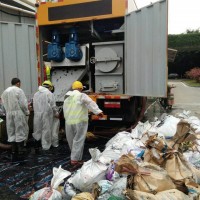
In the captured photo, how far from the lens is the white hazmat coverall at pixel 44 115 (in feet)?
17.2

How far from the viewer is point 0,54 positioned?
5.68 meters

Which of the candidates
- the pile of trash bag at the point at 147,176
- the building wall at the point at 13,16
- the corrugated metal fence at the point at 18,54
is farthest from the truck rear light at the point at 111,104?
the building wall at the point at 13,16

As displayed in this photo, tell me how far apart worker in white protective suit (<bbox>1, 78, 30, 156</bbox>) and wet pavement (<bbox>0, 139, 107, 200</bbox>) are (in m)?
0.30

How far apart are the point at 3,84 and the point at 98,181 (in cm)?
362

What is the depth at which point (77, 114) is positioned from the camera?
4422mm

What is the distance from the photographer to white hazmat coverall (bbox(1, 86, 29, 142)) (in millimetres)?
4695

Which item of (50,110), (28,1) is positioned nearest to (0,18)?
(28,1)

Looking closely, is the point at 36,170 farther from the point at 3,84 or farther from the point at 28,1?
the point at 28,1

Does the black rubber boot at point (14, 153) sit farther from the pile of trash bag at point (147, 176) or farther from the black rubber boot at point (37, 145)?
the pile of trash bag at point (147, 176)

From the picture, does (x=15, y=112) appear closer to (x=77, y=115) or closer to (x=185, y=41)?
(x=77, y=115)

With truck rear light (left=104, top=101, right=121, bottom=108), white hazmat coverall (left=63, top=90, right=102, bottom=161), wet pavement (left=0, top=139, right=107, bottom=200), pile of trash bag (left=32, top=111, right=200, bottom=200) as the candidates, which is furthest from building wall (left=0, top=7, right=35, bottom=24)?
pile of trash bag (left=32, top=111, right=200, bottom=200)

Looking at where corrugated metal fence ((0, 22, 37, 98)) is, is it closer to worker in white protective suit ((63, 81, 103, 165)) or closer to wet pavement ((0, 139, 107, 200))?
wet pavement ((0, 139, 107, 200))

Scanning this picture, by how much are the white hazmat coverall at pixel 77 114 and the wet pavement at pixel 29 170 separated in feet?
0.92

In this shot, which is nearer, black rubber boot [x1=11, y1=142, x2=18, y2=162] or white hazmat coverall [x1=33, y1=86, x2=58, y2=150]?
black rubber boot [x1=11, y1=142, x2=18, y2=162]
